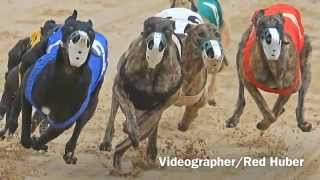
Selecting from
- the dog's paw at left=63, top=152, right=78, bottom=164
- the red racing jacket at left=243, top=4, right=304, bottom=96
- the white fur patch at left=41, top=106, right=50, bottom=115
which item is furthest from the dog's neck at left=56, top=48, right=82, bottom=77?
the red racing jacket at left=243, top=4, right=304, bottom=96

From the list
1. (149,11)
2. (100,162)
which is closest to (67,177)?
(100,162)

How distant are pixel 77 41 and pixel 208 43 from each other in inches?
35.9

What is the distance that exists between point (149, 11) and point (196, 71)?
593cm

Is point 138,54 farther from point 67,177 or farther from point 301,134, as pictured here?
point 301,134

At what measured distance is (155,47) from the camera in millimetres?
5332

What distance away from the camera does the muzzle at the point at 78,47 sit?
16.9 ft

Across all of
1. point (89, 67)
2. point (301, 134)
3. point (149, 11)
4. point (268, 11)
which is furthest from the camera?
point (149, 11)

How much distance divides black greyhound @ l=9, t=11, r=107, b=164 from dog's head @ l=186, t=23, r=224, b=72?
0.62 meters

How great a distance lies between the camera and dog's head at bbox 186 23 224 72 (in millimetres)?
5535

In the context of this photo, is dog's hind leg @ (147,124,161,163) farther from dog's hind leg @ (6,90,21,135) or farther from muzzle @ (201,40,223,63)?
dog's hind leg @ (6,90,21,135)

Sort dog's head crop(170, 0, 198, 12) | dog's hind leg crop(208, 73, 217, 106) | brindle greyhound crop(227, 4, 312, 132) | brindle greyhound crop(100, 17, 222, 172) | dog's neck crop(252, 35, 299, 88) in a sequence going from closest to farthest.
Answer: brindle greyhound crop(100, 17, 222, 172), brindle greyhound crop(227, 4, 312, 132), dog's neck crop(252, 35, 299, 88), dog's head crop(170, 0, 198, 12), dog's hind leg crop(208, 73, 217, 106)

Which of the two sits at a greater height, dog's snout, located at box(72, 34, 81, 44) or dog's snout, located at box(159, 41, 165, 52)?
dog's snout, located at box(72, 34, 81, 44)

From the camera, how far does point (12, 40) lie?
399 inches

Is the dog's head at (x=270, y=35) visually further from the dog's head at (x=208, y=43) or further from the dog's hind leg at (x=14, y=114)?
the dog's hind leg at (x=14, y=114)
